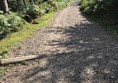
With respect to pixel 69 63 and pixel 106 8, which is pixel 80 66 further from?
pixel 106 8

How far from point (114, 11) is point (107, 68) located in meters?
9.07

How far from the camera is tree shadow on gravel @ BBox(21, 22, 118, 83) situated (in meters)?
5.84

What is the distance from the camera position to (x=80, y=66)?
6.63 metres

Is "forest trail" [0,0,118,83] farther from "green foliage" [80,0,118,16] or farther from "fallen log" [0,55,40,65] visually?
"green foliage" [80,0,118,16]

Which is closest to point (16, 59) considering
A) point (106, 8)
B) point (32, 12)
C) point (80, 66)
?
point (80, 66)

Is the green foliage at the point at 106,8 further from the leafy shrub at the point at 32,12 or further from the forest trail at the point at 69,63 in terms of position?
the leafy shrub at the point at 32,12

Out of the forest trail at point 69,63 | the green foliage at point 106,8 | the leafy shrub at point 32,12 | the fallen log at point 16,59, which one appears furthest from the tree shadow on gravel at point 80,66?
the leafy shrub at point 32,12

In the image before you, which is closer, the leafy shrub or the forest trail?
the forest trail

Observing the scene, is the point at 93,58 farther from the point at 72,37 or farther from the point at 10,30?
the point at 10,30

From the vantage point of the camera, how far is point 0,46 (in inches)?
412

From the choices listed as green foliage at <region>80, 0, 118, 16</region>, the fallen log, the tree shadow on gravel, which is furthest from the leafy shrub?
the fallen log

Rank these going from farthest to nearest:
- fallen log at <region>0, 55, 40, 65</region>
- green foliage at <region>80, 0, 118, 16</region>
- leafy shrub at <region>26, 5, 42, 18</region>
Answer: leafy shrub at <region>26, 5, 42, 18</region>, green foliage at <region>80, 0, 118, 16</region>, fallen log at <region>0, 55, 40, 65</region>

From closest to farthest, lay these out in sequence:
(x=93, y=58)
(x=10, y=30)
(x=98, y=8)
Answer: (x=93, y=58)
(x=10, y=30)
(x=98, y=8)

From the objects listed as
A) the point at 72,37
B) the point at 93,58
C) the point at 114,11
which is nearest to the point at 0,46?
the point at 72,37
